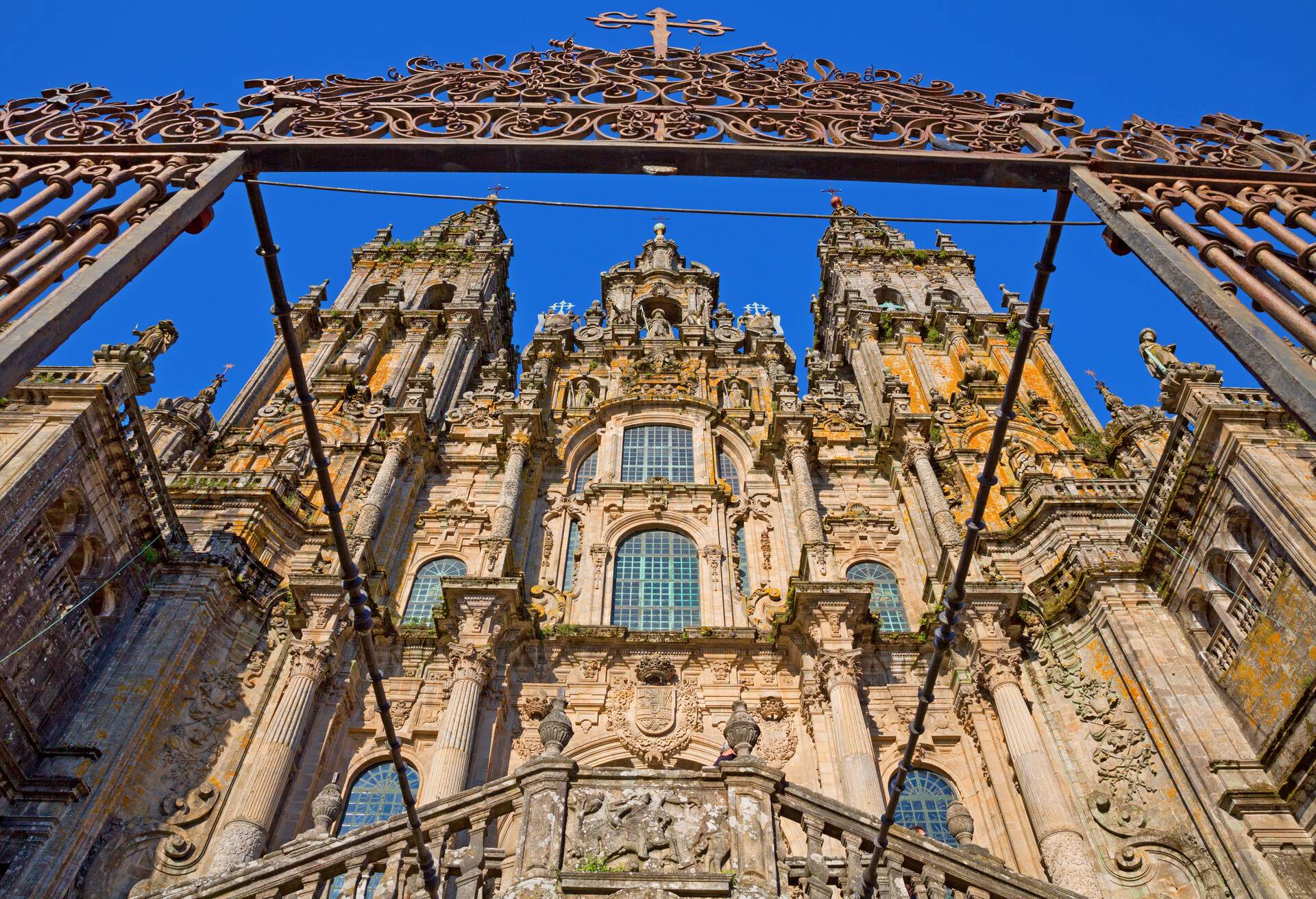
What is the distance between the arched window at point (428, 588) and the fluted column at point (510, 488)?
1.31 meters

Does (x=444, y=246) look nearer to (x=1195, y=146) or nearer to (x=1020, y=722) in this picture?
(x=1020, y=722)

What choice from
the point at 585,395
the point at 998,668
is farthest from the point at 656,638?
the point at 585,395

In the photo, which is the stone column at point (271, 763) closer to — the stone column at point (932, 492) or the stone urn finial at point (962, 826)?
the stone urn finial at point (962, 826)

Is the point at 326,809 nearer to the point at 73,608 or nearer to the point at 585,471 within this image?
the point at 73,608

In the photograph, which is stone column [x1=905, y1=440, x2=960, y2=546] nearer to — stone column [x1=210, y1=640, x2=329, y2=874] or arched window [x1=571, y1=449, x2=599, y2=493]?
arched window [x1=571, y1=449, x2=599, y2=493]

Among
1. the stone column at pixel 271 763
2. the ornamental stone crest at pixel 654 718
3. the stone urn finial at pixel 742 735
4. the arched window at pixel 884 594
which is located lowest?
the stone urn finial at pixel 742 735

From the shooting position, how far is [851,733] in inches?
622

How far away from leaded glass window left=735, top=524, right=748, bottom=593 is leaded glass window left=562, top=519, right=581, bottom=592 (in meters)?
3.62

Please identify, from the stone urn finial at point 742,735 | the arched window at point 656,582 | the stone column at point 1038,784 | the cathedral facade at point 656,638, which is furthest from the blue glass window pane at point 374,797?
the stone column at point 1038,784

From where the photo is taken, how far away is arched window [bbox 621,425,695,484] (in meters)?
24.3

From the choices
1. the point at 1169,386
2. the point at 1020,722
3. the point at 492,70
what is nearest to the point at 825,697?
the point at 1020,722

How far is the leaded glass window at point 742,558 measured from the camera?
21094mm

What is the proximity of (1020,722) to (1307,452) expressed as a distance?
5936 mm

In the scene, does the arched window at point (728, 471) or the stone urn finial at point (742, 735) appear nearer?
the stone urn finial at point (742, 735)
